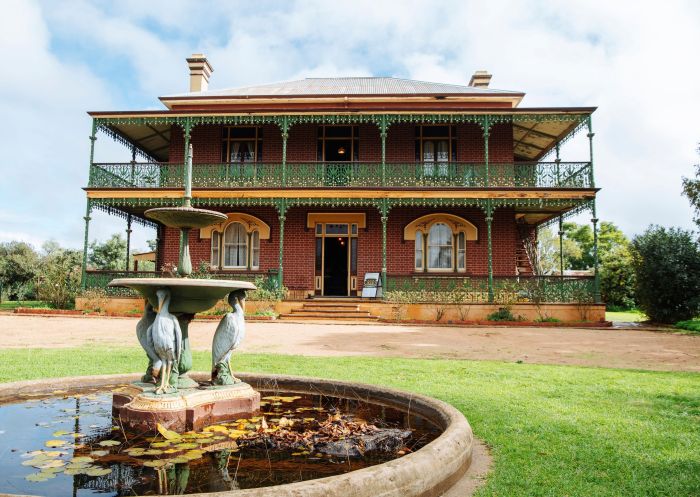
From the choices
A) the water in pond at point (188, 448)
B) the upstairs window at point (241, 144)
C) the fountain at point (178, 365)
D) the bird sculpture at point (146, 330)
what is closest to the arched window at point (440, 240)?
the upstairs window at point (241, 144)

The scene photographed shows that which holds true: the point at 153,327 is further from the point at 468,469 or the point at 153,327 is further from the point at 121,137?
the point at 121,137

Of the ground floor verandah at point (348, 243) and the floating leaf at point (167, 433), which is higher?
the ground floor verandah at point (348, 243)

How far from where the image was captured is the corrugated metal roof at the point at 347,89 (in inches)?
831

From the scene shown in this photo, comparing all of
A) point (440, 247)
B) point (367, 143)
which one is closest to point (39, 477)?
point (440, 247)

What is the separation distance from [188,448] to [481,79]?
23.9 metres

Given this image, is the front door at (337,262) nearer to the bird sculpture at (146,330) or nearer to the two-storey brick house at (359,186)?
the two-storey brick house at (359,186)

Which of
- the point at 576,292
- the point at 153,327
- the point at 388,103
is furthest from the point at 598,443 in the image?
the point at 388,103

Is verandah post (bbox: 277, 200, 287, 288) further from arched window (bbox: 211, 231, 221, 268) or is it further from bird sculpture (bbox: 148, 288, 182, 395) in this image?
bird sculpture (bbox: 148, 288, 182, 395)

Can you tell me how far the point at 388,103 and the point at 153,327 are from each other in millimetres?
18185

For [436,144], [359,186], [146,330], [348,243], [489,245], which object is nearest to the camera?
[146,330]

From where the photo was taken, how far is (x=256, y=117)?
1891 centimetres

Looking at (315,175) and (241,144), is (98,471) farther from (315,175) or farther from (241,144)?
(241,144)

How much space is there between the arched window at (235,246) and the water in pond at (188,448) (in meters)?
15.2

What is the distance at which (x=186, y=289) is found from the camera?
13.5 ft
